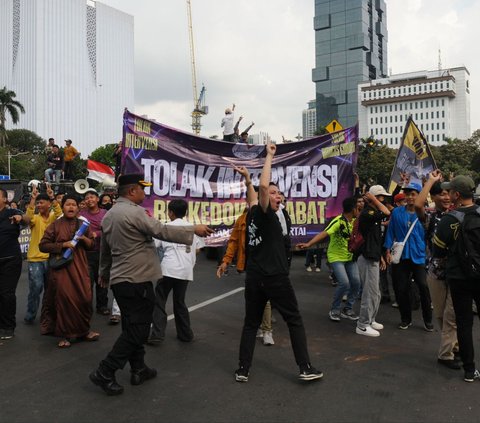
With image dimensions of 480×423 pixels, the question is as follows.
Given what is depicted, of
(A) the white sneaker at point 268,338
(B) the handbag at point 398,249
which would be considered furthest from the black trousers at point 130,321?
(B) the handbag at point 398,249

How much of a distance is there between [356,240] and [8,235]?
4.32 meters

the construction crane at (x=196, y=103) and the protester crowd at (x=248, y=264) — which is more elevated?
the construction crane at (x=196, y=103)

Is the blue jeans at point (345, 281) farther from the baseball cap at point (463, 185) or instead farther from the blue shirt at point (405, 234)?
the baseball cap at point (463, 185)

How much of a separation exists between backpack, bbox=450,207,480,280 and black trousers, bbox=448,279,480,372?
0.19 metres

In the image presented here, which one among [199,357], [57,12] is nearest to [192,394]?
[199,357]

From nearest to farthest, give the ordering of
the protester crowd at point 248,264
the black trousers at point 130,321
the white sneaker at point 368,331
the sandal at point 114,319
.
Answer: the black trousers at point 130,321
the protester crowd at point 248,264
the white sneaker at point 368,331
the sandal at point 114,319

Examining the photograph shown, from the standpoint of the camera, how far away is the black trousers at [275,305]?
4203 millimetres

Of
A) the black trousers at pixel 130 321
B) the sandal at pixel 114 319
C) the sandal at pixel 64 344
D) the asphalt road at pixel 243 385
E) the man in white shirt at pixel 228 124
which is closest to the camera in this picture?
the asphalt road at pixel 243 385

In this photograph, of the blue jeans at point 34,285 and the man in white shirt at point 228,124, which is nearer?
the blue jeans at point 34,285

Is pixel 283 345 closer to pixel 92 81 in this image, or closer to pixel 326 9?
pixel 92 81

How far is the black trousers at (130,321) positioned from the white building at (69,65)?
125m

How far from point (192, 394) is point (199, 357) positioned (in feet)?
3.17

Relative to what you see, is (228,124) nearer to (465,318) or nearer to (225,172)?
(225,172)

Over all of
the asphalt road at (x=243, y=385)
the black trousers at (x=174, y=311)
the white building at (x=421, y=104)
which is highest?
the white building at (x=421, y=104)
